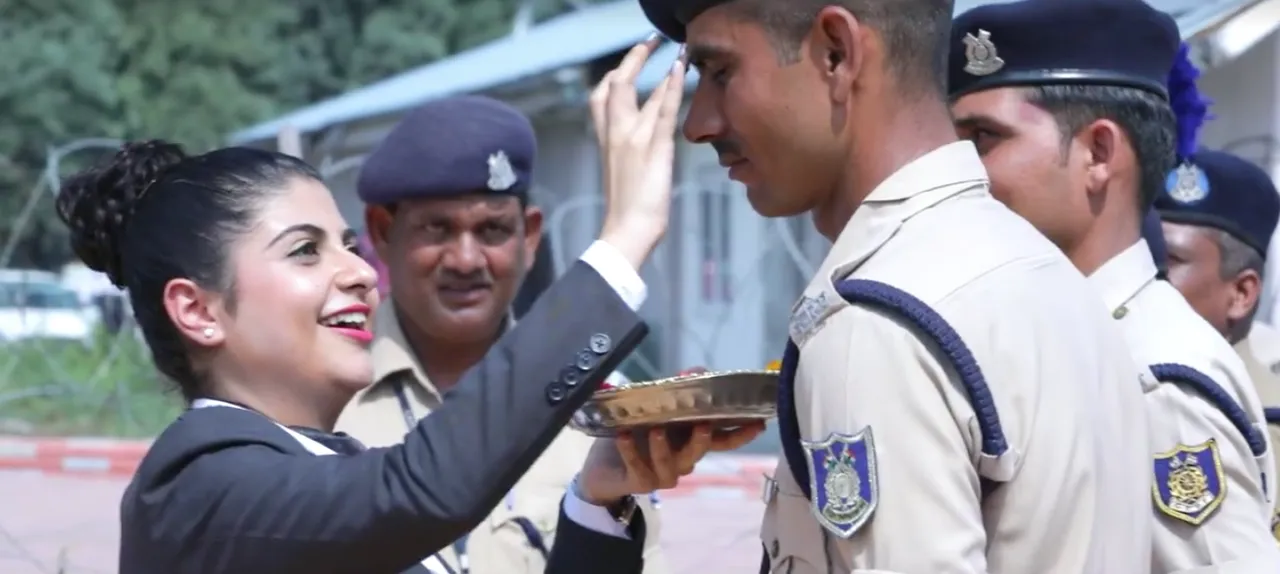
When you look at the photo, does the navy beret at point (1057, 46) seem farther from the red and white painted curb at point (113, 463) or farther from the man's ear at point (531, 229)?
the red and white painted curb at point (113, 463)

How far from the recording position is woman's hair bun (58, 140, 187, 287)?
2.38m

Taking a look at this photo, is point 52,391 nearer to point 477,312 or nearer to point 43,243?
point 477,312

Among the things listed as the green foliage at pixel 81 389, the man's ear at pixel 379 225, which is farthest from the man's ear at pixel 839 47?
Answer: the green foliage at pixel 81 389

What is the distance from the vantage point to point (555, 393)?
1.90 metres

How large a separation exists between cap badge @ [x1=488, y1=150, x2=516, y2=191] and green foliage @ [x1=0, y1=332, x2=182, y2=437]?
9.53 meters

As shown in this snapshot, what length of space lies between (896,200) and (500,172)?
5.80 ft

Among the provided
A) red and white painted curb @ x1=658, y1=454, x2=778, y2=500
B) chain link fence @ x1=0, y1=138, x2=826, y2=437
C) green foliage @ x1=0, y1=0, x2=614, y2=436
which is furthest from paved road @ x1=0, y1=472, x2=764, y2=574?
green foliage @ x1=0, y1=0, x2=614, y2=436

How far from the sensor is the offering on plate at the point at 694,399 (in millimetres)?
1991

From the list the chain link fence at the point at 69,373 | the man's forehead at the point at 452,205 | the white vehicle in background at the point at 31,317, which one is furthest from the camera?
the chain link fence at the point at 69,373

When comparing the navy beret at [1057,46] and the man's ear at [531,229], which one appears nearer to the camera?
the navy beret at [1057,46]

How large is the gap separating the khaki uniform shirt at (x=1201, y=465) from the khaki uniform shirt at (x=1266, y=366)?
33.7 inches

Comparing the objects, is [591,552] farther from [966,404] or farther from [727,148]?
[966,404]

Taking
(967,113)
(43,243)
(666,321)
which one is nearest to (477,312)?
(967,113)

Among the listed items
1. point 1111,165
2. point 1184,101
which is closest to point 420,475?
point 1111,165
